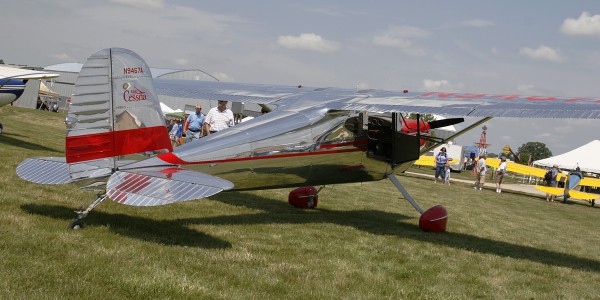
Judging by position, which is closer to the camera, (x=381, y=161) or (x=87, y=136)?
(x=87, y=136)

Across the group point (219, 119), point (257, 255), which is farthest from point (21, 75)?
point (257, 255)

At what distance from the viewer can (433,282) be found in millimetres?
5309

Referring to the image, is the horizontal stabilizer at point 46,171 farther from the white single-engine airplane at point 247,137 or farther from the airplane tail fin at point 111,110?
the airplane tail fin at point 111,110

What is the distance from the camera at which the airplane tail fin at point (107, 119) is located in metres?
5.51

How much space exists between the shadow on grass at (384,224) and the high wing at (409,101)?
168 centimetres

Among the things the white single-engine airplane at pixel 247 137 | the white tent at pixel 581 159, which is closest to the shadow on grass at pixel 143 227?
the white single-engine airplane at pixel 247 137

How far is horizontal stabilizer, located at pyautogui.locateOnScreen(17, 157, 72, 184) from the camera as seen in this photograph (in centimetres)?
557

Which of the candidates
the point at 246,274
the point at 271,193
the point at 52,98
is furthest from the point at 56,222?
the point at 52,98

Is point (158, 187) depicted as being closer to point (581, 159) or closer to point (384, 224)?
point (384, 224)

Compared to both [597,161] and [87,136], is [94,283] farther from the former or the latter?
[597,161]

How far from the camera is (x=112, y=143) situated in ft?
18.6

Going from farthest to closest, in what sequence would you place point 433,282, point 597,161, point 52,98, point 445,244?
point 52,98
point 597,161
point 445,244
point 433,282

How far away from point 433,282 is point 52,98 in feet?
185

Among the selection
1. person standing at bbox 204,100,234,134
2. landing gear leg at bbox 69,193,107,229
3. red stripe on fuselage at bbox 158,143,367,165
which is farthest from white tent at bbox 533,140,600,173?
landing gear leg at bbox 69,193,107,229
